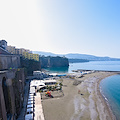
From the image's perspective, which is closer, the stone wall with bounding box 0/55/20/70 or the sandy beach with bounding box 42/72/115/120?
the sandy beach with bounding box 42/72/115/120

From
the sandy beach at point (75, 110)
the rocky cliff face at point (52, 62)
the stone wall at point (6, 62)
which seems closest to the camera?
the sandy beach at point (75, 110)

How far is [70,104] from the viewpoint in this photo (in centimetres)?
2709

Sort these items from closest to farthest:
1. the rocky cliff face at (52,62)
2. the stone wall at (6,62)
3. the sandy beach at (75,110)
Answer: the sandy beach at (75,110), the stone wall at (6,62), the rocky cliff face at (52,62)

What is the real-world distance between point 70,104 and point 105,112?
10.7 metres

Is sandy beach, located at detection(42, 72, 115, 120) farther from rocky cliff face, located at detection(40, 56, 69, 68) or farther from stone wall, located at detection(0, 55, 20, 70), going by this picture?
rocky cliff face, located at detection(40, 56, 69, 68)

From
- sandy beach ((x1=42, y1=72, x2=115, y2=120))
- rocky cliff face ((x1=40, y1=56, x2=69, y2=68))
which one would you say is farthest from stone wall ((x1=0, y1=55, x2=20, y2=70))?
rocky cliff face ((x1=40, y1=56, x2=69, y2=68))

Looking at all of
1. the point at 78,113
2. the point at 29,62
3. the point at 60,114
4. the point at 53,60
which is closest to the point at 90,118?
the point at 78,113

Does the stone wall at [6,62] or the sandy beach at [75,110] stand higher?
the stone wall at [6,62]

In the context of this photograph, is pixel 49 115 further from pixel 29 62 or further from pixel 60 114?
pixel 29 62

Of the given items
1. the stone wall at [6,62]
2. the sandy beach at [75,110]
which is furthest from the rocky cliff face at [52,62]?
the sandy beach at [75,110]

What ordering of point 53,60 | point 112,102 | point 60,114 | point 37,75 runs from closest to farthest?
point 60,114
point 112,102
point 37,75
point 53,60

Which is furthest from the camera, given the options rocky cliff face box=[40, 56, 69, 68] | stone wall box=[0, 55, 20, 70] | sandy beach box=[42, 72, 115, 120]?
rocky cliff face box=[40, 56, 69, 68]

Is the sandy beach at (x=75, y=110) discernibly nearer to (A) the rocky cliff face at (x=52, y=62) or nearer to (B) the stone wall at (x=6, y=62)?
(B) the stone wall at (x=6, y=62)

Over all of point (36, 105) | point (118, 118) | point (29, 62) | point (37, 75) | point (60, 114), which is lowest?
point (118, 118)
